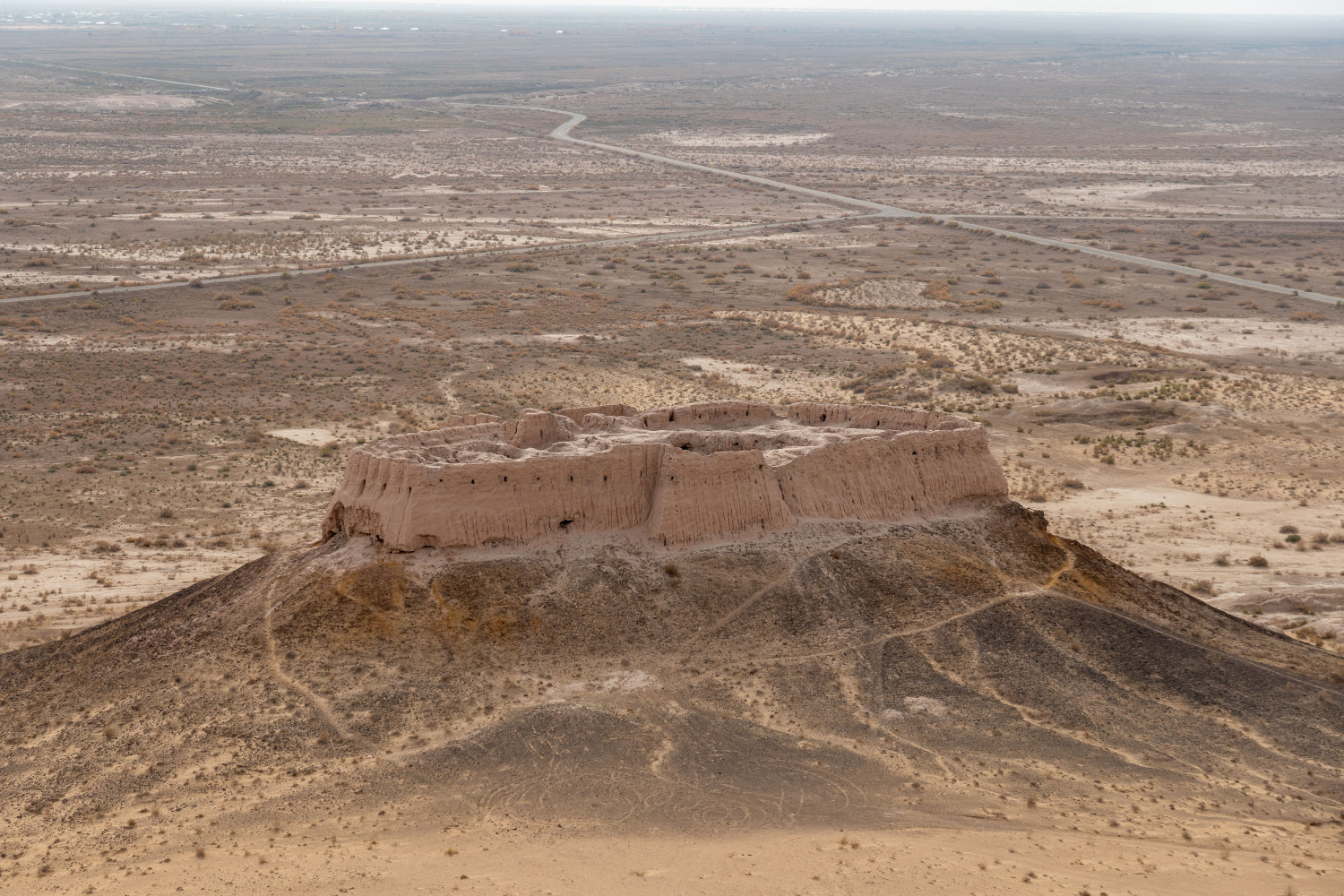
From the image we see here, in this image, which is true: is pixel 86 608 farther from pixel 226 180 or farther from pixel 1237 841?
pixel 226 180

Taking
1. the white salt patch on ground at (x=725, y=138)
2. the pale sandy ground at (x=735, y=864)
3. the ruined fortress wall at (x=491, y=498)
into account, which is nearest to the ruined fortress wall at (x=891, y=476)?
the ruined fortress wall at (x=491, y=498)

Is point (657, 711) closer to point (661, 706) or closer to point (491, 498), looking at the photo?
point (661, 706)

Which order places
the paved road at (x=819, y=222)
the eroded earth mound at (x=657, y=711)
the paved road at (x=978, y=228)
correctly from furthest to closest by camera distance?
the paved road at (x=978, y=228)
the paved road at (x=819, y=222)
the eroded earth mound at (x=657, y=711)

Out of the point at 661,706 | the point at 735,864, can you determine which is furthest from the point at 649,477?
the point at 735,864

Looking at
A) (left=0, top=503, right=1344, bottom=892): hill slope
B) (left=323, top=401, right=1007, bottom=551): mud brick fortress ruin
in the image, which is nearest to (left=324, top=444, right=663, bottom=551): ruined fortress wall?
(left=323, top=401, right=1007, bottom=551): mud brick fortress ruin

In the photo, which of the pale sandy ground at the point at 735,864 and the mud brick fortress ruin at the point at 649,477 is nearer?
the pale sandy ground at the point at 735,864

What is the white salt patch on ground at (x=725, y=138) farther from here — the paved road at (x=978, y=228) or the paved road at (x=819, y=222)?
the paved road at (x=819, y=222)

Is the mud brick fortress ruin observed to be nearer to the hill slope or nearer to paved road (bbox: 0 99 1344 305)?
the hill slope
